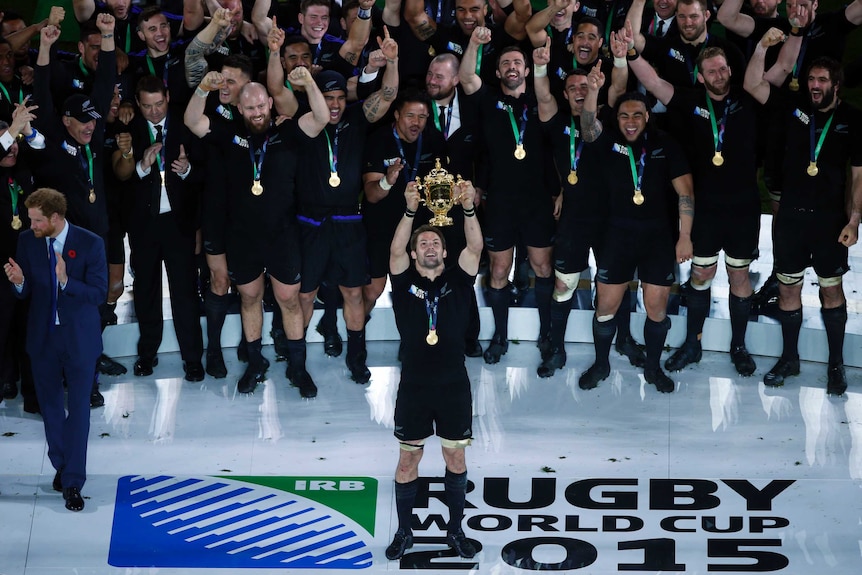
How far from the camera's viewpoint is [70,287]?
7113 mm

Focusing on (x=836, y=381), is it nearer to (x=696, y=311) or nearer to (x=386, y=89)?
(x=696, y=311)

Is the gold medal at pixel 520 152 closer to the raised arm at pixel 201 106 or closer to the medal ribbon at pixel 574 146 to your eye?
the medal ribbon at pixel 574 146

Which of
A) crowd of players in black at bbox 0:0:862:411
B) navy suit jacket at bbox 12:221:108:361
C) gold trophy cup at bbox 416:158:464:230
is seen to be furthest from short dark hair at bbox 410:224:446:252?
navy suit jacket at bbox 12:221:108:361

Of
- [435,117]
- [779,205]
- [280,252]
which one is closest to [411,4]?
[435,117]

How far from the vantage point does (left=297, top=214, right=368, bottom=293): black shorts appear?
8.00 m

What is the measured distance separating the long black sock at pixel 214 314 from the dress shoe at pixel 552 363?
1.86 metres

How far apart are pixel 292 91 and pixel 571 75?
1551 mm

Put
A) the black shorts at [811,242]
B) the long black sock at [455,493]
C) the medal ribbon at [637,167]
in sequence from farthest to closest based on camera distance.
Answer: the black shorts at [811,242]
the medal ribbon at [637,167]
the long black sock at [455,493]

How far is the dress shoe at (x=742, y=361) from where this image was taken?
8.38m

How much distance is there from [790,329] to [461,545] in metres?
2.46

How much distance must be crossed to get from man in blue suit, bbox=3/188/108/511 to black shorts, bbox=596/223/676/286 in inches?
108

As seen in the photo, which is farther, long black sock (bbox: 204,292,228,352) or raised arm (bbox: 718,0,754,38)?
raised arm (bbox: 718,0,754,38)

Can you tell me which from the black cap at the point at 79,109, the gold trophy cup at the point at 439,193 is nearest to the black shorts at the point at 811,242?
the gold trophy cup at the point at 439,193

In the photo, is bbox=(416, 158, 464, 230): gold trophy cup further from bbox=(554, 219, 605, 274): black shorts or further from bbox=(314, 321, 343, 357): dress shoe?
bbox=(314, 321, 343, 357): dress shoe
